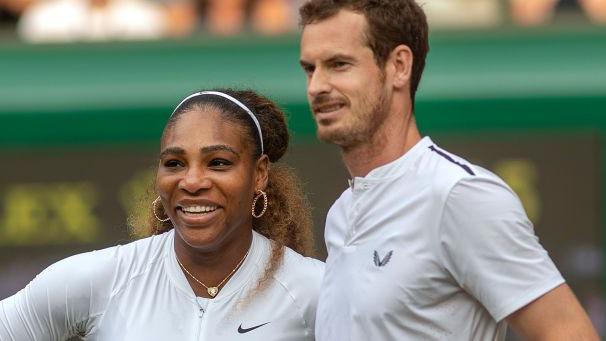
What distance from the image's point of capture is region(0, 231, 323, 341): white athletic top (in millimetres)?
3643

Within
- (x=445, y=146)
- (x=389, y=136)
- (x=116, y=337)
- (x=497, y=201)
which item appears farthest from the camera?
(x=445, y=146)

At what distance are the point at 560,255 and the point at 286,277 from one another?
3162 millimetres

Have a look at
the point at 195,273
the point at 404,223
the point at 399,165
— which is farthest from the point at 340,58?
the point at 195,273

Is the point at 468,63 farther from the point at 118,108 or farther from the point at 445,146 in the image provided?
the point at 118,108

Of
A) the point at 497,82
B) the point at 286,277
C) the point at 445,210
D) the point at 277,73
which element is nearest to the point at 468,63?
the point at 497,82

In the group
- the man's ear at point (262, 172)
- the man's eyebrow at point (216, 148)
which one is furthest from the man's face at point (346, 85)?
the man's ear at point (262, 172)

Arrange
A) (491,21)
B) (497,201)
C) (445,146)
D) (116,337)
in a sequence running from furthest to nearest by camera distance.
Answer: (491,21), (445,146), (116,337), (497,201)

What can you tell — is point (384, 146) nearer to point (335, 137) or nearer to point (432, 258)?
point (335, 137)

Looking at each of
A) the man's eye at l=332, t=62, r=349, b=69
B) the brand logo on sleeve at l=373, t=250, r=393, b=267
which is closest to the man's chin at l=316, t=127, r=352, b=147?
the man's eye at l=332, t=62, r=349, b=69

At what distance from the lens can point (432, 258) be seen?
313 cm

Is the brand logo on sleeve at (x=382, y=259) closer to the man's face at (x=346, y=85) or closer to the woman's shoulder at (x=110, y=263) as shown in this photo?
the man's face at (x=346, y=85)

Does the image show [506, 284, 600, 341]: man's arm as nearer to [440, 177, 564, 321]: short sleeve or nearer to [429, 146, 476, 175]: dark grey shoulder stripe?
[440, 177, 564, 321]: short sleeve

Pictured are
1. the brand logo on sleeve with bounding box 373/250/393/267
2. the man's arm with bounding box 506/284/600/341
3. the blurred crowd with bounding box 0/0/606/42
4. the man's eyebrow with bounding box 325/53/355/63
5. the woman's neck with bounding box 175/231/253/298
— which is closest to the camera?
the man's arm with bounding box 506/284/600/341

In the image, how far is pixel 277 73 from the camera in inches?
268
